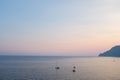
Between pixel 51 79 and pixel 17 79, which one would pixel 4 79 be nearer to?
pixel 17 79

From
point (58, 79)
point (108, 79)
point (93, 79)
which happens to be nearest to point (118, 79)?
point (108, 79)

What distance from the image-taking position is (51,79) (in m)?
86.1

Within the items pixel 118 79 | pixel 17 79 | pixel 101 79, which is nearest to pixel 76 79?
pixel 101 79

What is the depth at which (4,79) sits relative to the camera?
84312mm

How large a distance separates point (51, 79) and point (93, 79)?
16.9m

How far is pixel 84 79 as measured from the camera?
87.0 meters

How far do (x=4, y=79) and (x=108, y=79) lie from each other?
4165 cm

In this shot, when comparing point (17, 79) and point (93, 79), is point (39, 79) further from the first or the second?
point (93, 79)

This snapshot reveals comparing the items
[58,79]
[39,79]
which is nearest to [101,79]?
[58,79]

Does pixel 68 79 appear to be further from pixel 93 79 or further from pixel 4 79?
pixel 4 79

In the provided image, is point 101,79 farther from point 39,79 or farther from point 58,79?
point 39,79

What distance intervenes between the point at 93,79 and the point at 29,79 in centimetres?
2549

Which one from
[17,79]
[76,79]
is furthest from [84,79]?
[17,79]

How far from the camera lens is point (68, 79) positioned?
87.4 meters
